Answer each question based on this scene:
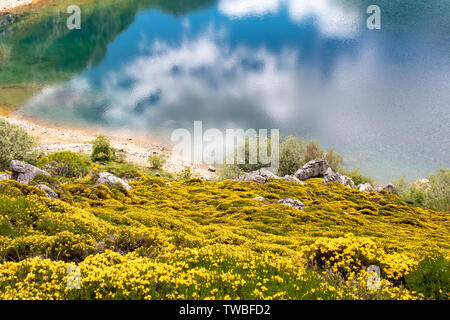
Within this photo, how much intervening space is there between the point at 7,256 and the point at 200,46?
139m

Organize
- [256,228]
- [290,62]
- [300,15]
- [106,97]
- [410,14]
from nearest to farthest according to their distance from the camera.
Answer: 1. [256,228]
2. [106,97]
3. [290,62]
4. [410,14]
5. [300,15]

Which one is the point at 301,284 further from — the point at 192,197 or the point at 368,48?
the point at 368,48

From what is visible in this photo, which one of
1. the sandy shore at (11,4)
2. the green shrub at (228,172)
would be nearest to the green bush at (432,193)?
the green shrub at (228,172)

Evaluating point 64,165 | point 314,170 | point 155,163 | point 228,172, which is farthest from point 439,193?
point 64,165

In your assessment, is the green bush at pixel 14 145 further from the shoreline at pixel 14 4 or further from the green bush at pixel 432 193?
the shoreline at pixel 14 4

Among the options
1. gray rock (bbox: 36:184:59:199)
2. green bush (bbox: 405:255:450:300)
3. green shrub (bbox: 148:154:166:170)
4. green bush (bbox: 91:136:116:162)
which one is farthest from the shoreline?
green bush (bbox: 405:255:450:300)

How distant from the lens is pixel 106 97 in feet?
309

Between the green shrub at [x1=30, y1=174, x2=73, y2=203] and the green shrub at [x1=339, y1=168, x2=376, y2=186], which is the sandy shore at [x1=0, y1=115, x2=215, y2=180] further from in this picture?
the green shrub at [x1=30, y1=174, x2=73, y2=203]

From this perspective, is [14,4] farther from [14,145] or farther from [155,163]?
[155,163]

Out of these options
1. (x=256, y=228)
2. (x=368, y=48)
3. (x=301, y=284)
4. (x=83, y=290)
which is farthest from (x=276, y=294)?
(x=368, y=48)

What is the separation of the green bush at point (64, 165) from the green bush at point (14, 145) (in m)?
6.58

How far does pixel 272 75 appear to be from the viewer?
355ft

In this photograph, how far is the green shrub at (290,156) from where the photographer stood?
69.1 meters

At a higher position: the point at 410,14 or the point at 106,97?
the point at 410,14
